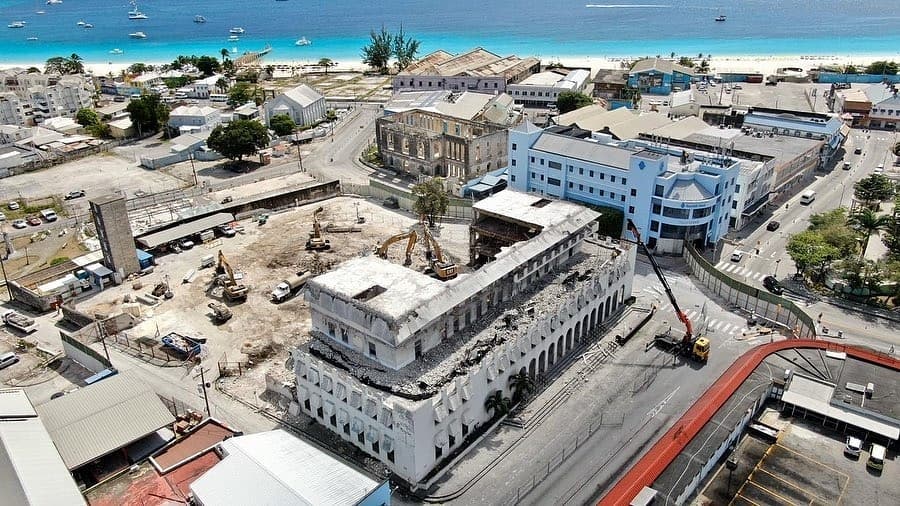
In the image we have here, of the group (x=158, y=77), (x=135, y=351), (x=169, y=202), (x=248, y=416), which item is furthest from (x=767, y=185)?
(x=158, y=77)

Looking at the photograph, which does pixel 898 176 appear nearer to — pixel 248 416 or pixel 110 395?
pixel 248 416

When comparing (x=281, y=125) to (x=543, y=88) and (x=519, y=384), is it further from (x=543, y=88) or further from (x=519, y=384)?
(x=519, y=384)

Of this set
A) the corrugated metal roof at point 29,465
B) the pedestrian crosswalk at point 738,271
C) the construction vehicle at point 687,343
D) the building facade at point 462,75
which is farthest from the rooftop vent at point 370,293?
the building facade at point 462,75

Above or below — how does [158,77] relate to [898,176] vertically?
above

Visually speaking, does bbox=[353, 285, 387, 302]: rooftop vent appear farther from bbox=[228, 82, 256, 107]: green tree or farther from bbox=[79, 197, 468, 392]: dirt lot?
bbox=[228, 82, 256, 107]: green tree

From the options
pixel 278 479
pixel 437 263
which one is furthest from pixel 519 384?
pixel 437 263

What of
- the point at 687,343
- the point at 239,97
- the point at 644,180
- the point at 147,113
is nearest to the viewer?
the point at 687,343
